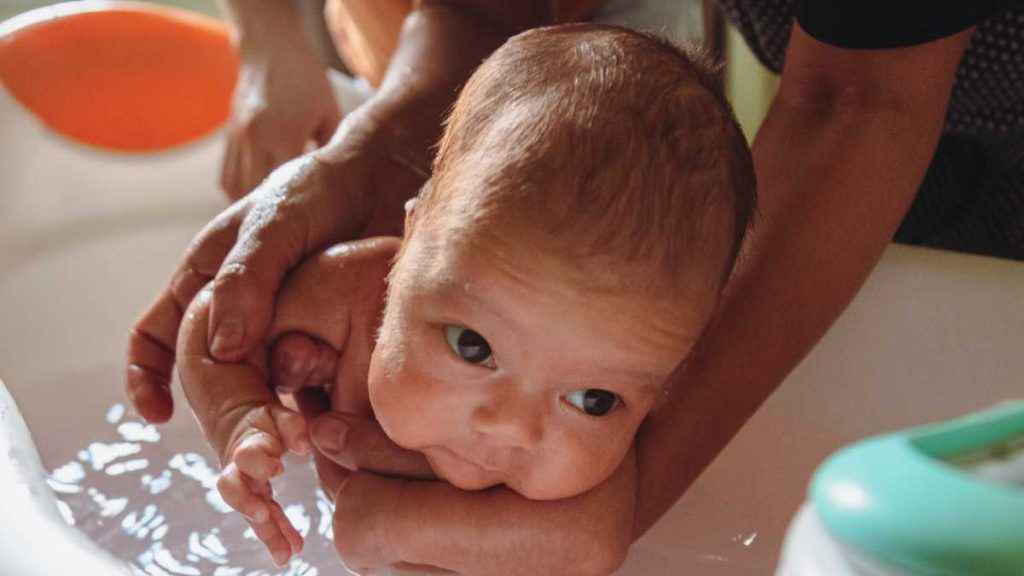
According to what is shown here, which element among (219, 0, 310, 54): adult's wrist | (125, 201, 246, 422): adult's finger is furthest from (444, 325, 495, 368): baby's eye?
(219, 0, 310, 54): adult's wrist

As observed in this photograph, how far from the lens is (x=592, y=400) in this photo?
0.74 m

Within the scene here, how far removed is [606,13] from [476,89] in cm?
70

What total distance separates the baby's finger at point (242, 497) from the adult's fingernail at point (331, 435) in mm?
95

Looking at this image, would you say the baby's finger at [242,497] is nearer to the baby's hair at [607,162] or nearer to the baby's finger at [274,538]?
the baby's finger at [274,538]

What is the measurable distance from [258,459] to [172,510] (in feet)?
1.24

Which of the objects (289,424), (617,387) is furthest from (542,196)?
(289,424)

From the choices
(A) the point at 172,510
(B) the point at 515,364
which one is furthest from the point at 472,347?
(A) the point at 172,510

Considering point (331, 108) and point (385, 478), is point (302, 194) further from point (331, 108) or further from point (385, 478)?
point (331, 108)

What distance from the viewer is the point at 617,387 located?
2.40ft

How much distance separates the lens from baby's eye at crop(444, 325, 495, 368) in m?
0.73

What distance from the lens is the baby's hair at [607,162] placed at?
0.69 m

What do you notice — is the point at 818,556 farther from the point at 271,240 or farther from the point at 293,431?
the point at 271,240

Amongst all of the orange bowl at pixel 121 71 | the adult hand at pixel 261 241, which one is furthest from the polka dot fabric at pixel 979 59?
the orange bowl at pixel 121 71

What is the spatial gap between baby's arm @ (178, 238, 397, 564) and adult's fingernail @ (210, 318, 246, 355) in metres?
0.01
